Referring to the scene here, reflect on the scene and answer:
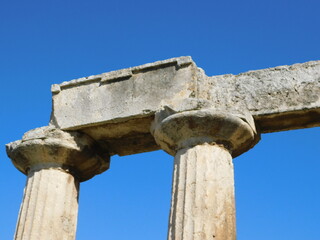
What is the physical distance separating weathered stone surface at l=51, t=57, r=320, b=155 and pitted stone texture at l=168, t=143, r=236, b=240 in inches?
33.8

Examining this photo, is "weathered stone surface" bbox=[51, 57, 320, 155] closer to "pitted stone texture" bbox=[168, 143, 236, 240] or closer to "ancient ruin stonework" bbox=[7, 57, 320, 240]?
"ancient ruin stonework" bbox=[7, 57, 320, 240]

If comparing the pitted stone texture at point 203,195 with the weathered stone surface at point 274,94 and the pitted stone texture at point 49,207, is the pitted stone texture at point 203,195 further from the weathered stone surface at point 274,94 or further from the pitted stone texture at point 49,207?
the pitted stone texture at point 49,207

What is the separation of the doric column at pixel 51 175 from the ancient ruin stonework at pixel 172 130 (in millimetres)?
19

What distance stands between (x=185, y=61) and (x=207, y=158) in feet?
6.81

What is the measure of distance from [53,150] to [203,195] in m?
3.31

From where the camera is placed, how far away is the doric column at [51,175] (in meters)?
11.8

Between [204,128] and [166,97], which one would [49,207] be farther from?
[204,128]

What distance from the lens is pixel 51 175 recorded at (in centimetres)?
1229

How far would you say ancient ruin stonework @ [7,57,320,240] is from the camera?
34.8 ft

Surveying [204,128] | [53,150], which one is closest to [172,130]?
[204,128]

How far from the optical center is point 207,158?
10891 mm

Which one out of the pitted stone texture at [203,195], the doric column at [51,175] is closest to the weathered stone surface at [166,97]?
the doric column at [51,175]

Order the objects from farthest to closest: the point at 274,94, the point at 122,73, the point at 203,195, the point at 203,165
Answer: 1. the point at 122,73
2. the point at 274,94
3. the point at 203,165
4. the point at 203,195

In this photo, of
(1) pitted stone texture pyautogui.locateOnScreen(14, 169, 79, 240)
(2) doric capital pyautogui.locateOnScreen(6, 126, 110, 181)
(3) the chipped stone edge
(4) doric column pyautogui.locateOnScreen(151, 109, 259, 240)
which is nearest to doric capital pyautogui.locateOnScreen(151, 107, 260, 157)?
(4) doric column pyautogui.locateOnScreen(151, 109, 259, 240)
